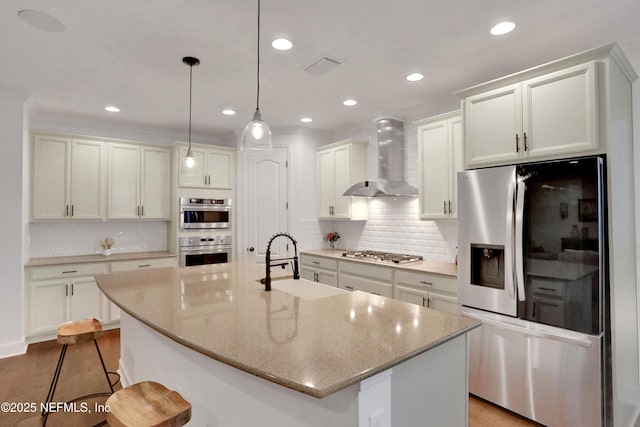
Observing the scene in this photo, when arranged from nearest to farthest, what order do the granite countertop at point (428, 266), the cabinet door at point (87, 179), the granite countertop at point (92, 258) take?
the granite countertop at point (428, 266) < the granite countertop at point (92, 258) < the cabinet door at point (87, 179)

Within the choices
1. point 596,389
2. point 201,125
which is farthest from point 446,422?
point 201,125

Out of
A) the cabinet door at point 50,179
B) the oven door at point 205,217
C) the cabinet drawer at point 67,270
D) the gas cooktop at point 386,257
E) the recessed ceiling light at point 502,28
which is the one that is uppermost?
the recessed ceiling light at point 502,28

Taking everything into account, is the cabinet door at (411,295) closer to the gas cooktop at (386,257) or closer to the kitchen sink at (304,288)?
the gas cooktop at (386,257)

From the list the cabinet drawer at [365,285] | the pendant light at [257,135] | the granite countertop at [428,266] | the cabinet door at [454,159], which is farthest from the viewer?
the cabinet drawer at [365,285]

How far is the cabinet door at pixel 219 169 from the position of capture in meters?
4.98

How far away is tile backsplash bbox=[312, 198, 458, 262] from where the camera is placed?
3.80 metres

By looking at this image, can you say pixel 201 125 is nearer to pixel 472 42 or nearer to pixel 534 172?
pixel 472 42

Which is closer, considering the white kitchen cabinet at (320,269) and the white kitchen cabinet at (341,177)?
the white kitchen cabinet at (320,269)

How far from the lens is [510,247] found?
238cm

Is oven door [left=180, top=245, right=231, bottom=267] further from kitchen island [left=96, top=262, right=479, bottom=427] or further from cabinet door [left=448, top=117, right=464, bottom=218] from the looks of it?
cabinet door [left=448, top=117, right=464, bottom=218]

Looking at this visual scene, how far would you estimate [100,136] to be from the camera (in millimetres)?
4652

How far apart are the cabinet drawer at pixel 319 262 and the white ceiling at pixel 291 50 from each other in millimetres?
1941

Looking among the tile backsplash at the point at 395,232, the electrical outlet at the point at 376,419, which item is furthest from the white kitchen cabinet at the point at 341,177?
the electrical outlet at the point at 376,419

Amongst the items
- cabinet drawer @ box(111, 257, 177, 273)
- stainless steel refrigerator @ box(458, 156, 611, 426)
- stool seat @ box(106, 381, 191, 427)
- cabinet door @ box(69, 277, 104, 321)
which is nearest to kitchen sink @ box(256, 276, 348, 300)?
stool seat @ box(106, 381, 191, 427)
